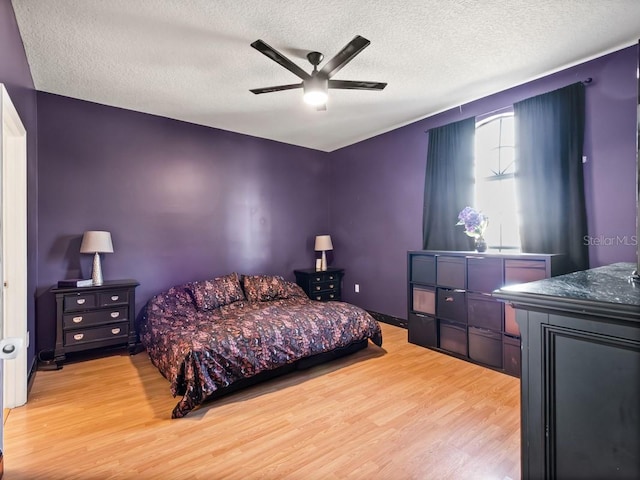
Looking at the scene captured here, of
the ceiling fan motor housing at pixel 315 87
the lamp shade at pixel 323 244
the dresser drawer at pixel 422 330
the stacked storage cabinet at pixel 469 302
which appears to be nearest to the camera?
the ceiling fan motor housing at pixel 315 87

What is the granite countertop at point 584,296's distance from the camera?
0.87 m

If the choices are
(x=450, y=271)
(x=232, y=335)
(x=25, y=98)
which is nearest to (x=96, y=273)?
(x=25, y=98)

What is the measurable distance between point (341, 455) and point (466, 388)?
4.49 ft

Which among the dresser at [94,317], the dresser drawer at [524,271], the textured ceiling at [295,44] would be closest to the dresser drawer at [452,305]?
the dresser drawer at [524,271]

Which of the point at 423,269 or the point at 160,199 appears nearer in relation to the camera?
the point at 423,269

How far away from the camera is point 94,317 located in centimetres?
320

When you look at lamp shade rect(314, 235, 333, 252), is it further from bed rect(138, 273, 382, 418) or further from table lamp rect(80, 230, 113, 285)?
table lamp rect(80, 230, 113, 285)

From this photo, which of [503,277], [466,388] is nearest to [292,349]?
[466,388]

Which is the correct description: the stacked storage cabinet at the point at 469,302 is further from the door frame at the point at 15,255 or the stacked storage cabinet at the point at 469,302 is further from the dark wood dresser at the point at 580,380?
the door frame at the point at 15,255

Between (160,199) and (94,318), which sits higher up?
(160,199)

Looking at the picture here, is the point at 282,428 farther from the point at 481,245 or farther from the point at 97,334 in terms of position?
the point at 481,245

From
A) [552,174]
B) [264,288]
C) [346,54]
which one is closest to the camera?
[346,54]

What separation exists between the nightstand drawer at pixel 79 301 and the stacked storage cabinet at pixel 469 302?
3.45m

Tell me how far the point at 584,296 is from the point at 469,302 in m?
2.43
